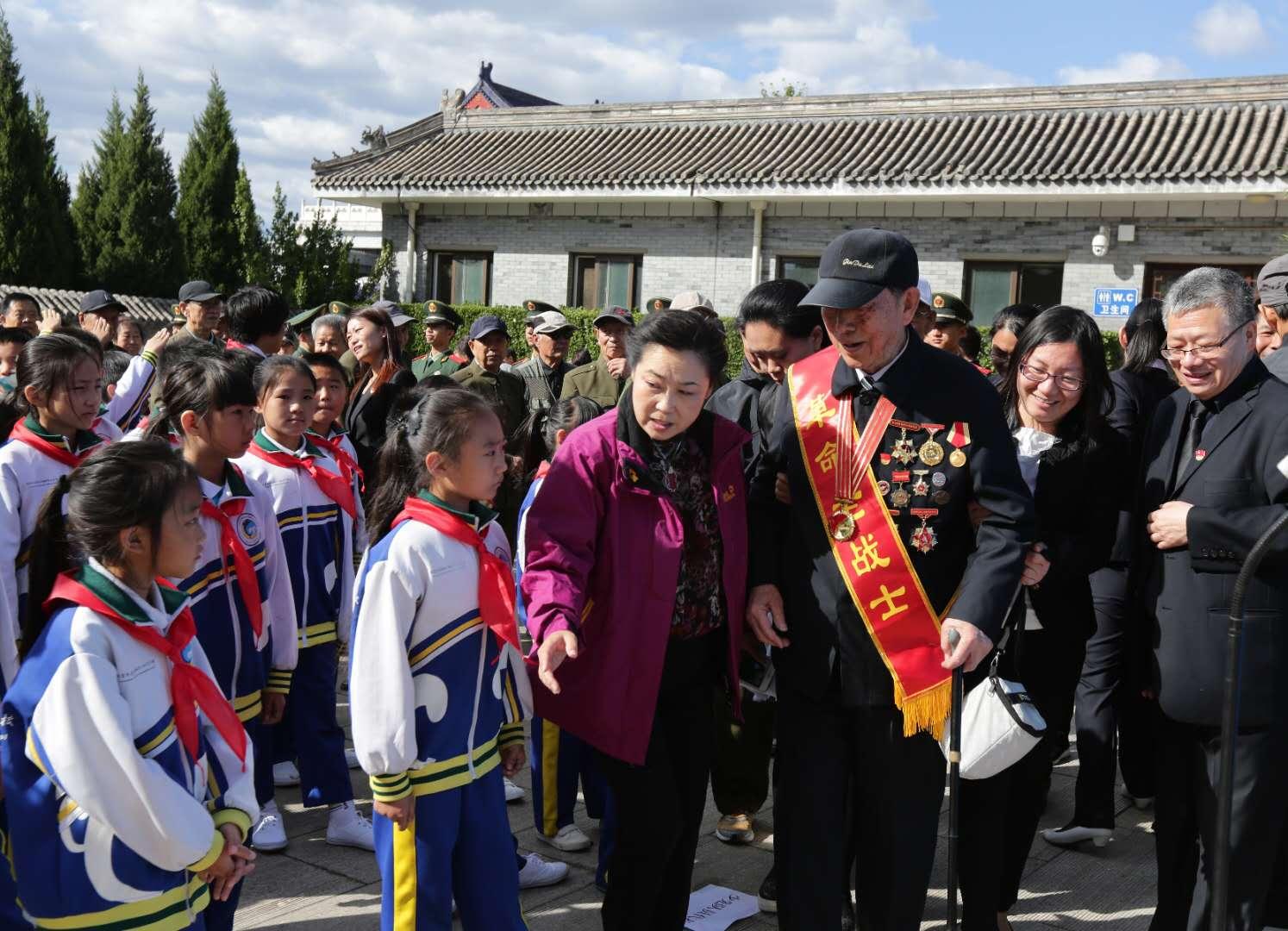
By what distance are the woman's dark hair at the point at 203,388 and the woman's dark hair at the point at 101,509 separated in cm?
99

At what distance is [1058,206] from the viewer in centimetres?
1455

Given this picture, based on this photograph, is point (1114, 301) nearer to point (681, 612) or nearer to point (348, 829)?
point (348, 829)

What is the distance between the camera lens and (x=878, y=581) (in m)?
3.00

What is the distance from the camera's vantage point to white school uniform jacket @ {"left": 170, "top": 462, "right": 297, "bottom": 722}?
11.6 feet

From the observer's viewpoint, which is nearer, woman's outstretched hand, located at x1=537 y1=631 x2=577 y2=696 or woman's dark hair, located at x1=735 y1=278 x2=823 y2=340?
woman's outstretched hand, located at x1=537 y1=631 x2=577 y2=696

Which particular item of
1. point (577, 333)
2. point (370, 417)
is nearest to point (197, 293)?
point (370, 417)

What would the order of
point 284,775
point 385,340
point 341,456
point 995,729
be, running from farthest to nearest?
1. point 385,340
2. point 284,775
3. point 341,456
4. point 995,729

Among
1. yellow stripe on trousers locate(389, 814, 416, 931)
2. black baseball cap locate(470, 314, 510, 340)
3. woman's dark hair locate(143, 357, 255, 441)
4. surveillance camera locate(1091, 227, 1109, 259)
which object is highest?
surveillance camera locate(1091, 227, 1109, 259)

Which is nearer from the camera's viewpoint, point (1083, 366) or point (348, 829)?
point (1083, 366)

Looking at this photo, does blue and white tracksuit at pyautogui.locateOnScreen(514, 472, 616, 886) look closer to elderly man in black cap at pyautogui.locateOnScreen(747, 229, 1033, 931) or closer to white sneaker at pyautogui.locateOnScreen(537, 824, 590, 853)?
white sneaker at pyautogui.locateOnScreen(537, 824, 590, 853)

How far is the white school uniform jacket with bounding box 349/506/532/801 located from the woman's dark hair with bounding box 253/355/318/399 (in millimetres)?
1430

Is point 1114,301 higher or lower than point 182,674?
higher

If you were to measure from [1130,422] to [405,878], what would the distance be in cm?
291

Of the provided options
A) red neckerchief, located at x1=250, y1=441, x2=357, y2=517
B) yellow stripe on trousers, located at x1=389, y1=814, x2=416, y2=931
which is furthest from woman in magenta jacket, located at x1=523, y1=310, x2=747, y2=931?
red neckerchief, located at x1=250, y1=441, x2=357, y2=517
